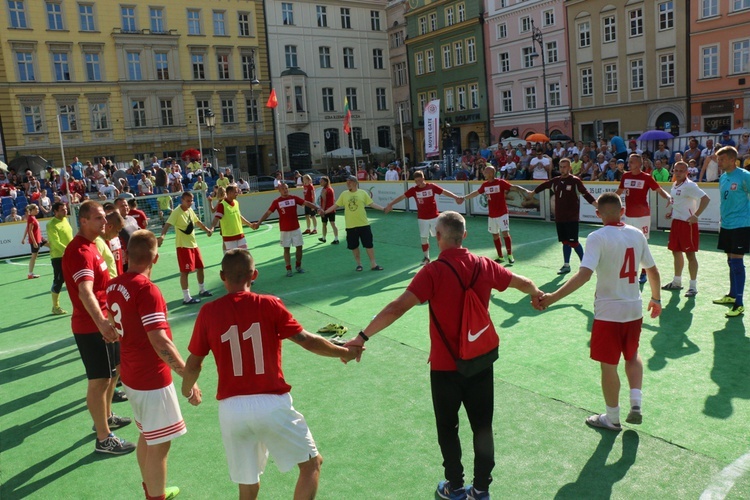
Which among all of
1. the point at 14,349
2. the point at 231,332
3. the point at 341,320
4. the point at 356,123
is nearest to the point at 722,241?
the point at 341,320

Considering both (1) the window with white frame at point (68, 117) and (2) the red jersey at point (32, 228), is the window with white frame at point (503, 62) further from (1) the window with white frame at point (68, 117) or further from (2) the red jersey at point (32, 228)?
(2) the red jersey at point (32, 228)

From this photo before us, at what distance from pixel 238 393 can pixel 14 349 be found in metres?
7.52

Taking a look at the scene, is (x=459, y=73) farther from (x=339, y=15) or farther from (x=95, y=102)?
(x=95, y=102)

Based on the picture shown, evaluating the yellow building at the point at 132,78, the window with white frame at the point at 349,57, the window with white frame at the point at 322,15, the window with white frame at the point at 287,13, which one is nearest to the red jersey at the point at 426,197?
the yellow building at the point at 132,78

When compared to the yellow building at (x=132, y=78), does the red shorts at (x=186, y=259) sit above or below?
below

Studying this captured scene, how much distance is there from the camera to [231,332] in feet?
13.1

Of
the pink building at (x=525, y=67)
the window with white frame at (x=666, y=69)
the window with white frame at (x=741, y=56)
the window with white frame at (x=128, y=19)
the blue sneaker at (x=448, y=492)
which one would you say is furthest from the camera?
the window with white frame at (x=128, y=19)

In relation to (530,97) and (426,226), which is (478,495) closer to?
(426,226)

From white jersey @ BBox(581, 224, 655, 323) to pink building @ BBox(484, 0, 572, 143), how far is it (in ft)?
128

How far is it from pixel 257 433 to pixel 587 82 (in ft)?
141

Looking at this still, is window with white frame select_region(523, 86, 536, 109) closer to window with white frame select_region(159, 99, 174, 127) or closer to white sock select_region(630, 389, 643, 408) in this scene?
window with white frame select_region(159, 99, 174, 127)

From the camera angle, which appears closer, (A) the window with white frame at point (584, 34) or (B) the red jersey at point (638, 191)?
(B) the red jersey at point (638, 191)

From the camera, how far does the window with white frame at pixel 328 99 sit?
55.1m

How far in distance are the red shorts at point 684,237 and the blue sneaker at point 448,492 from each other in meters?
6.83
